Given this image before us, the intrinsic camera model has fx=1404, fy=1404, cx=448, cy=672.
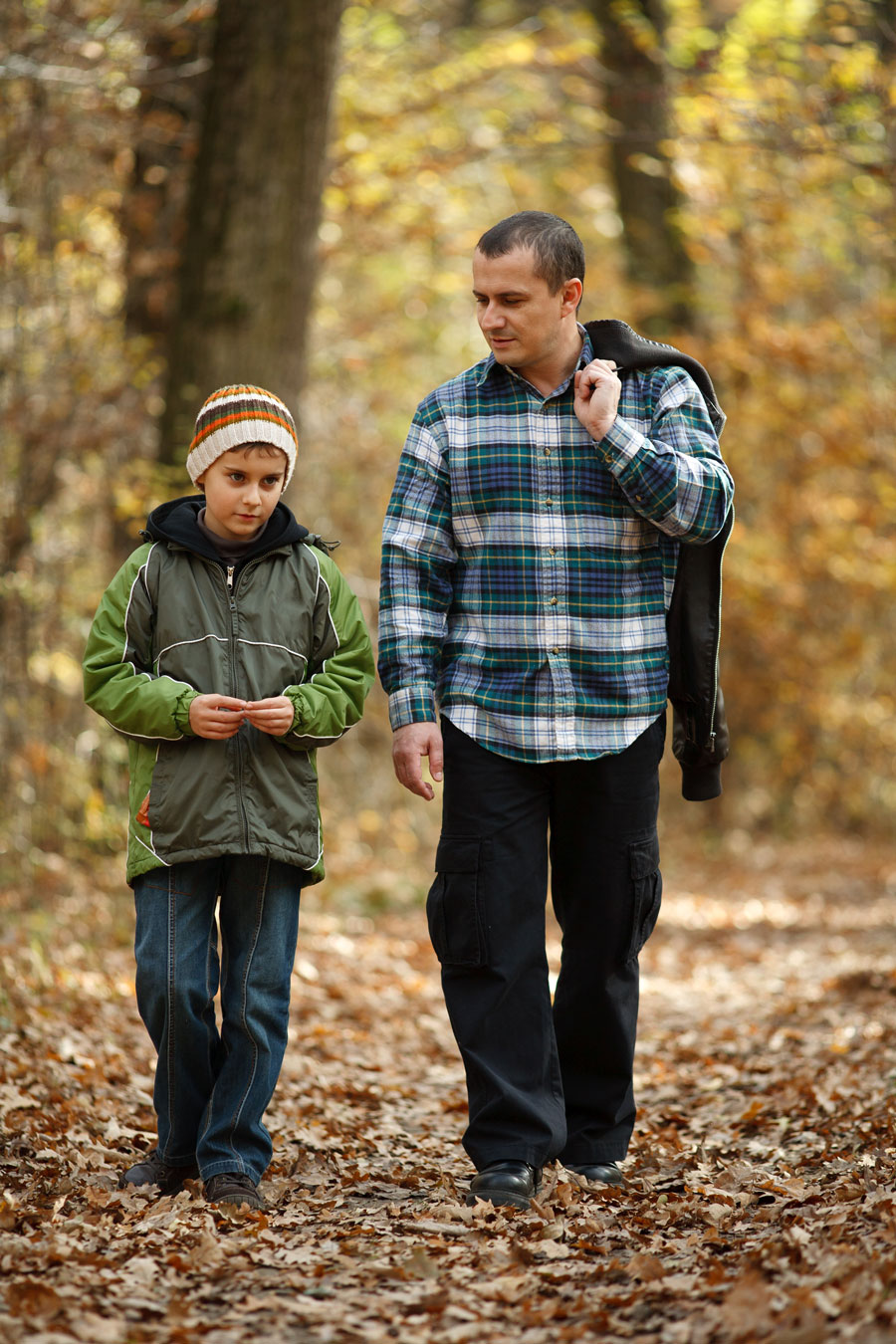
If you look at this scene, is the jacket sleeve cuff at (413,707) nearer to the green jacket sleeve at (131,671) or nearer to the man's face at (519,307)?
the green jacket sleeve at (131,671)

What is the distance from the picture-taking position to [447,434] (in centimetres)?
379

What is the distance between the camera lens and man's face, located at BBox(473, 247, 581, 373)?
363 centimetres

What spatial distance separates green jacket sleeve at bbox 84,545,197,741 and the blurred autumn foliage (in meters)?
3.73

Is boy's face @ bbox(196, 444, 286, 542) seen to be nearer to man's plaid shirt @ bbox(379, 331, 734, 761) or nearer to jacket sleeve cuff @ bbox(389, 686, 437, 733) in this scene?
man's plaid shirt @ bbox(379, 331, 734, 761)

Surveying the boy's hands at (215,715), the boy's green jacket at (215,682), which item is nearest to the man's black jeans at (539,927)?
the boy's green jacket at (215,682)

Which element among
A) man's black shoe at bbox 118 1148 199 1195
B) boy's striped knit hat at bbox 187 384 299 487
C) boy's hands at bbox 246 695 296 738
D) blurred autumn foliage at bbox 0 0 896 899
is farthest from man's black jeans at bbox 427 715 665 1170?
blurred autumn foliage at bbox 0 0 896 899

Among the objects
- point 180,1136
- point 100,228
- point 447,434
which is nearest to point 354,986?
point 180,1136

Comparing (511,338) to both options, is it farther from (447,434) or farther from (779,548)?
(779,548)

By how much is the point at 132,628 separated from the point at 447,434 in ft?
3.23

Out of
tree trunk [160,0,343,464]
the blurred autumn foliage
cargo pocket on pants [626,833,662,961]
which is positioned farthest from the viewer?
the blurred autumn foliage

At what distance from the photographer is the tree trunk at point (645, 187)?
1162 cm

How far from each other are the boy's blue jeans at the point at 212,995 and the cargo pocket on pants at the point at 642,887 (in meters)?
0.90

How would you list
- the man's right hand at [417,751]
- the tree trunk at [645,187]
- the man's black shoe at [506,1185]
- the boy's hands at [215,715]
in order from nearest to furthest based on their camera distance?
the boy's hands at [215,715] < the man's black shoe at [506,1185] < the man's right hand at [417,751] < the tree trunk at [645,187]

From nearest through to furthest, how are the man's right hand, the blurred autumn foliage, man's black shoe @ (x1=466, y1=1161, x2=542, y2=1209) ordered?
man's black shoe @ (x1=466, y1=1161, x2=542, y2=1209) → the man's right hand → the blurred autumn foliage
